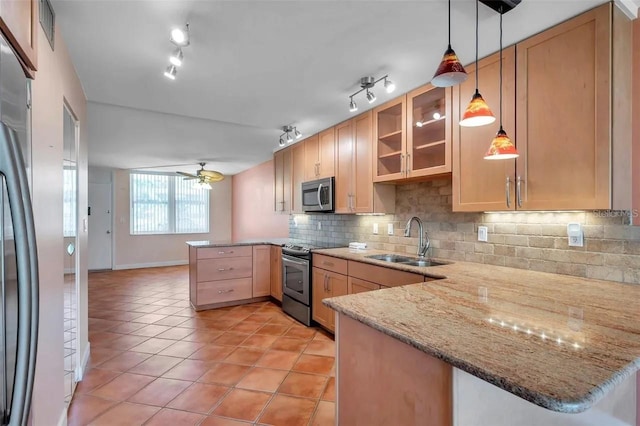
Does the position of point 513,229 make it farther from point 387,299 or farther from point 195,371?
point 195,371

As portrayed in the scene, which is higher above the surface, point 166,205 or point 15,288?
point 166,205

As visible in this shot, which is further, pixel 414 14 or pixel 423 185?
pixel 423 185

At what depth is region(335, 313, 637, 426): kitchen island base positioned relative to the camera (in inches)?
35.4

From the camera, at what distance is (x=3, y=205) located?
701 mm

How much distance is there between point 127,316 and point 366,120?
3.67 meters

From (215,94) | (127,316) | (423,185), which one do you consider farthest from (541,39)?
(127,316)

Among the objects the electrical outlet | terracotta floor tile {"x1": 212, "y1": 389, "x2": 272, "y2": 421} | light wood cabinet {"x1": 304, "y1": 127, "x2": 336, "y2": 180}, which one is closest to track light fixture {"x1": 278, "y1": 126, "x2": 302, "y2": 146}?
light wood cabinet {"x1": 304, "y1": 127, "x2": 336, "y2": 180}

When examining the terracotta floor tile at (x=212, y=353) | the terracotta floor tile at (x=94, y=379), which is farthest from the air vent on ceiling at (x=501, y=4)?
the terracotta floor tile at (x=94, y=379)

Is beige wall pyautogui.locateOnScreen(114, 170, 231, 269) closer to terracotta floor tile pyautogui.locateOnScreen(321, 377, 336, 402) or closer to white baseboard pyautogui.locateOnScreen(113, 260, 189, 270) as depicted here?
white baseboard pyautogui.locateOnScreen(113, 260, 189, 270)

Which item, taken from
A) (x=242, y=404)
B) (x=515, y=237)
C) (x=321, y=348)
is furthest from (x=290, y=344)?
(x=515, y=237)

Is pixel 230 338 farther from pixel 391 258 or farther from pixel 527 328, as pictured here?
pixel 527 328

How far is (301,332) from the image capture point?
3.30 m

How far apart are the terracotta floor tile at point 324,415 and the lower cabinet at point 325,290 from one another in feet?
3.46

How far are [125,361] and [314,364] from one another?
1.61 meters
